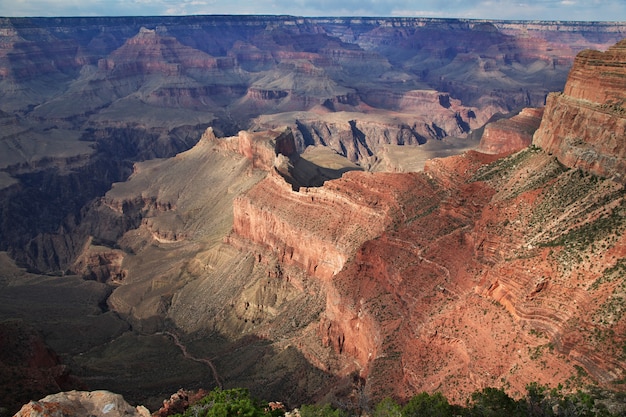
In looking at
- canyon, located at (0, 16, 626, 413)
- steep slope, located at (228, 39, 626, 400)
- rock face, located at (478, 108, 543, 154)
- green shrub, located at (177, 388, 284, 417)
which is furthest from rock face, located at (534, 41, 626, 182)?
rock face, located at (478, 108, 543, 154)

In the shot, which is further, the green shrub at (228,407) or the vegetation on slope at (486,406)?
the green shrub at (228,407)

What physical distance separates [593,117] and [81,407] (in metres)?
49.9

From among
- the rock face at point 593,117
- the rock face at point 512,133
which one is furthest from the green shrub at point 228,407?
the rock face at point 512,133

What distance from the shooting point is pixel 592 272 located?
1598 inches

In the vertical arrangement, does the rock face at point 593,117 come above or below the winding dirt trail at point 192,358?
above

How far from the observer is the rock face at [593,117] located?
49.8 metres

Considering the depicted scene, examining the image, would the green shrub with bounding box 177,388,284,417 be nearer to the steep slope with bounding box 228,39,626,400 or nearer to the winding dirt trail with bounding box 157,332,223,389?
the steep slope with bounding box 228,39,626,400

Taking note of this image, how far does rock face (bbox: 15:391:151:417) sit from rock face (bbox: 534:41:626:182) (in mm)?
44052

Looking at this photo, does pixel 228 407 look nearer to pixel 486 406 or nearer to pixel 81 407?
pixel 81 407

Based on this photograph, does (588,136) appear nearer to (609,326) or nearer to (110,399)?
(609,326)

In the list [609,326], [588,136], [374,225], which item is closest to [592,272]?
[609,326]

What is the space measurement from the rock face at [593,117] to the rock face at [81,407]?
44052 millimetres

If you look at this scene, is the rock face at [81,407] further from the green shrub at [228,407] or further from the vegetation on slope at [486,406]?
the vegetation on slope at [486,406]

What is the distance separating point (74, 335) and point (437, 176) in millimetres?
55656
